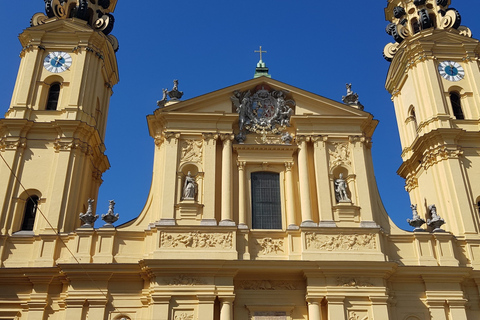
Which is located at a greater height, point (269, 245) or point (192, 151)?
point (192, 151)

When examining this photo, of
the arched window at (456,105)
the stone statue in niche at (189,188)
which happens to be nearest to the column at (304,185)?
the stone statue in niche at (189,188)

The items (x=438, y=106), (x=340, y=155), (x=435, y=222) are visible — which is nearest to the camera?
(x=435, y=222)

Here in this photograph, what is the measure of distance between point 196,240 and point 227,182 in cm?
246

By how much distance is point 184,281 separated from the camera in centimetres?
1623

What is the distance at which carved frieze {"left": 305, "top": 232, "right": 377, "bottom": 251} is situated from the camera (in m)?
17.1

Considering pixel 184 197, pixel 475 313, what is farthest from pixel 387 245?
pixel 184 197

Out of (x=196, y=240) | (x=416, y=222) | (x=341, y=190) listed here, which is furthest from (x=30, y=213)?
(x=416, y=222)

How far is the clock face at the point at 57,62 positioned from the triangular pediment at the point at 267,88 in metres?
5.25

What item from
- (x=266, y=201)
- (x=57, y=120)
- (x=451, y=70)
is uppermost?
(x=451, y=70)

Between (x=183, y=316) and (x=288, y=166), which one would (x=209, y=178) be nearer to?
(x=288, y=166)

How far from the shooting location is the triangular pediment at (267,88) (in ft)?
64.0

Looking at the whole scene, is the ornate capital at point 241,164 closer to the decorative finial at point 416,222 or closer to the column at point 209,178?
the column at point 209,178

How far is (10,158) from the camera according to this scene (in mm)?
19172

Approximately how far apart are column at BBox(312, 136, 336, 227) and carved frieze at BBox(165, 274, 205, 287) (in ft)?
14.9
